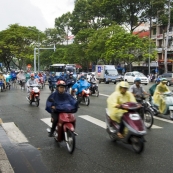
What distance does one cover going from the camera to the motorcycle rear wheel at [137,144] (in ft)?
20.7

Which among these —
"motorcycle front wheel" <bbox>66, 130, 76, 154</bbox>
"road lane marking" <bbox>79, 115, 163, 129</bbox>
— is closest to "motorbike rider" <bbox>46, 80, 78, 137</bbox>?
"motorcycle front wheel" <bbox>66, 130, 76, 154</bbox>

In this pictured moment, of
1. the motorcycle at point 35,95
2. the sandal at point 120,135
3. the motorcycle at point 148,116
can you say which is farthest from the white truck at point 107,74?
the sandal at point 120,135

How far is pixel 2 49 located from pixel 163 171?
50.9 meters

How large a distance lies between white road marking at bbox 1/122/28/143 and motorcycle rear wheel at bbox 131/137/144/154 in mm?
2773

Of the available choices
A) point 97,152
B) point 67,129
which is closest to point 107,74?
point 97,152

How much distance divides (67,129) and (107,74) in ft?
107

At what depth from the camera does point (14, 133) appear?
8773 millimetres

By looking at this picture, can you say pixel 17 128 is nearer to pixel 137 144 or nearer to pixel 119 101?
pixel 119 101

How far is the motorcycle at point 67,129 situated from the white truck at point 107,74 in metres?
31.7

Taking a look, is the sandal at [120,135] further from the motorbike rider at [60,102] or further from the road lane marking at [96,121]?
the road lane marking at [96,121]

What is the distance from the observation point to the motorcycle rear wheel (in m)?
6.31

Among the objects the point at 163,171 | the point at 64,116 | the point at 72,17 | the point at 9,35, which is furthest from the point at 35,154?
the point at 72,17

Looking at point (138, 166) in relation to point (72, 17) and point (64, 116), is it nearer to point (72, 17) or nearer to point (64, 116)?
point (64, 116)

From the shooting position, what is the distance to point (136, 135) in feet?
20.4
